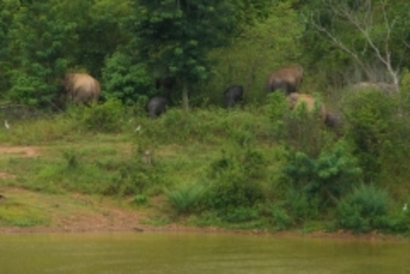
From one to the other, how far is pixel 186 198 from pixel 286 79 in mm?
8072

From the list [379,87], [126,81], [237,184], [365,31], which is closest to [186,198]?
[237,184]

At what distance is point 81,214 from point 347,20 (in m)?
12.4

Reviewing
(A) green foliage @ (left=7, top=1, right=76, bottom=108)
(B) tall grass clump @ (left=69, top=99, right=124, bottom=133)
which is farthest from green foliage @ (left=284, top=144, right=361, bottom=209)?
(A) green foliage @ (left=7, top=1, right=76, bottom=108)

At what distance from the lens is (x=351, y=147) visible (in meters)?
25.6

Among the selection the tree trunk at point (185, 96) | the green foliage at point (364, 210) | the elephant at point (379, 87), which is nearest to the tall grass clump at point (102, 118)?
the tree trunk at point (185, 96)

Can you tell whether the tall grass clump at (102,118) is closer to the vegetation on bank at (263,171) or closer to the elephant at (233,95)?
the vegetation on bank at (263,171)

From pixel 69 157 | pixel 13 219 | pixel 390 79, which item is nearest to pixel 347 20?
pixel 390 79

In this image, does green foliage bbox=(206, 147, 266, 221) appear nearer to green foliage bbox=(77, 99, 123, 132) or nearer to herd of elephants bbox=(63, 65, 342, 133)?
green foliage bbox=(77, 99, 123, 132)

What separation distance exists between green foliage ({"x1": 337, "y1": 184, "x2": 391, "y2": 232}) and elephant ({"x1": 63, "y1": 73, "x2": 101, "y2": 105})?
396 inches

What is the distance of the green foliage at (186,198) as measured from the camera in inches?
985

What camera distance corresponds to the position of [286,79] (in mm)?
32031

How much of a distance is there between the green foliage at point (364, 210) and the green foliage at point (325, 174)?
25.0 inches

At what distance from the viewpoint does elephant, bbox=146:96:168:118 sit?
104 ft

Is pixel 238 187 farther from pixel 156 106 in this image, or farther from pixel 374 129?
pixel 156 106
